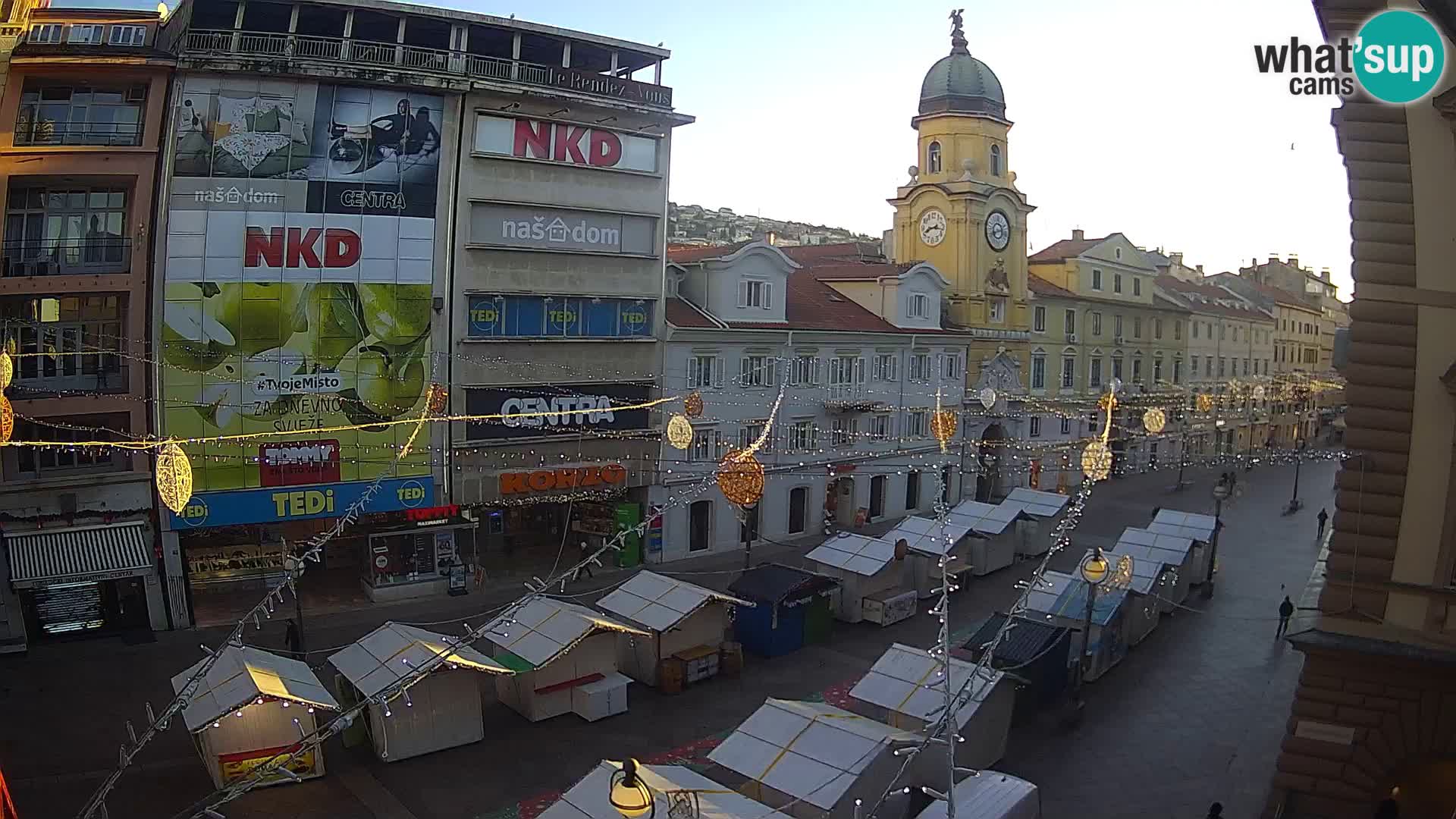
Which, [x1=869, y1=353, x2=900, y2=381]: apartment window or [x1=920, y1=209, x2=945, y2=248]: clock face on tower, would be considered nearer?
[x1=869, y1=353, x2=900, y2=381]: apartment window

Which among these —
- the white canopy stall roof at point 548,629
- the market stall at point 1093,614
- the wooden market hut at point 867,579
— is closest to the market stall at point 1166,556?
the market stall at point 1093,614

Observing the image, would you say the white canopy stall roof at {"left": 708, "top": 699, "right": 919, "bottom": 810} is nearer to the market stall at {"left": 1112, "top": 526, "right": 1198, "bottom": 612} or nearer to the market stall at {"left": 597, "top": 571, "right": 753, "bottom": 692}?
the market stall at {"left": 597, "top": 571, "right": 753, "bottom": 692}

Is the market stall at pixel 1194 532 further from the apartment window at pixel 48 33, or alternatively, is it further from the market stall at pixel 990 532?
the apartment window at pixel 48 33

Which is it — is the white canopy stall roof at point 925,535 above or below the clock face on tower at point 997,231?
below

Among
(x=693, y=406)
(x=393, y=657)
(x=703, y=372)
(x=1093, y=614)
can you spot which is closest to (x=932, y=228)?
(x=703, y=372)

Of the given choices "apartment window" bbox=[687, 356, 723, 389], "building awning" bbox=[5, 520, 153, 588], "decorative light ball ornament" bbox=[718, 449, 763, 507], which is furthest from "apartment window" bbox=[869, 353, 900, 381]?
"building awning" bbox=[5, 520, 153, 588]

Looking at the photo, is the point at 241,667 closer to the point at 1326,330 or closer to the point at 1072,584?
the point at 1072,584
